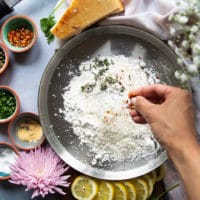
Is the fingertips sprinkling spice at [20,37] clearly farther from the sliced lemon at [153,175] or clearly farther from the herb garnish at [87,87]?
the sliced lemon at [153,175]

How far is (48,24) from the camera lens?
4.94 ft

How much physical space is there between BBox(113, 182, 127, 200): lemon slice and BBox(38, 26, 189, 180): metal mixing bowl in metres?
0.02

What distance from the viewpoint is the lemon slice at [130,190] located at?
4.85 feet

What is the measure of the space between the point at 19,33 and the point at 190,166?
2.49ft

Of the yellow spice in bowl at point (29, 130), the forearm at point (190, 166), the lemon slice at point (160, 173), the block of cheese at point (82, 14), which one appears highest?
the block of cheese at point (82, 14)

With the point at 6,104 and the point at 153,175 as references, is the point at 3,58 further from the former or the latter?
the point at 153,175

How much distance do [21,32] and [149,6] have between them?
435mm

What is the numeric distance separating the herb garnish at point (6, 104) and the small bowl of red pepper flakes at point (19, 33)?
0.49ft

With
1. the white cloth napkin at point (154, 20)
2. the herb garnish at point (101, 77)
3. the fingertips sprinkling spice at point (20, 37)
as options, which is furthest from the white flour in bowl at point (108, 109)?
the fingertips sprinkling spice at point (20, 37)

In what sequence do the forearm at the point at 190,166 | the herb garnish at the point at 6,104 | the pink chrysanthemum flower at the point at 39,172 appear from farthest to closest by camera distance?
the herb garnish at the point at 6,104 < the pink chrysanthemum flower at the point at 39,172 < the forearm at the point at 190,166

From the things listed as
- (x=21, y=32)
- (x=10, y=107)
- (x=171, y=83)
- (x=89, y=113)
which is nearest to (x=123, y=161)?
(x=89, y=113)

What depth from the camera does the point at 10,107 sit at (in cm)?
155

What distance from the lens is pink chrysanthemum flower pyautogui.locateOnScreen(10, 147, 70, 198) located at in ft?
4.75

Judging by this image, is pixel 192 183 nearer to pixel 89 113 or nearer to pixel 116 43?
pixel 89 113
